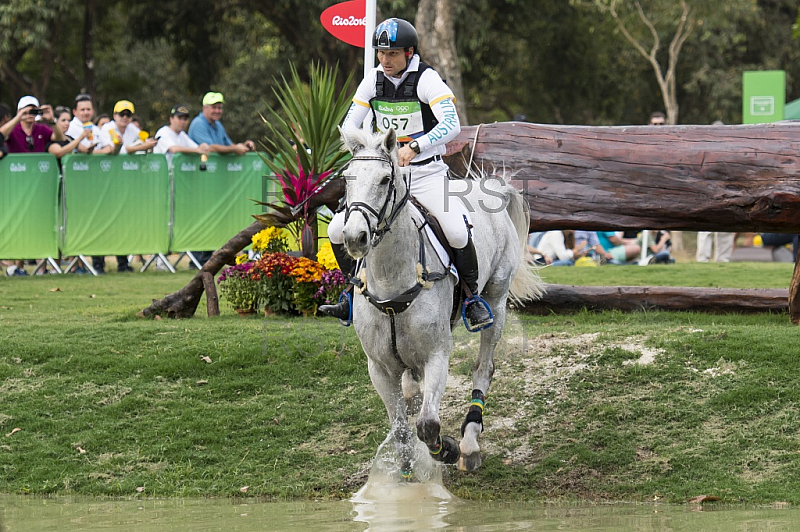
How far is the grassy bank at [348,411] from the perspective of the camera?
7.23m

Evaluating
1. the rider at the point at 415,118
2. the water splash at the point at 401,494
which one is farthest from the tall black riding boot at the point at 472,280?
the water splash at the point at 401,494

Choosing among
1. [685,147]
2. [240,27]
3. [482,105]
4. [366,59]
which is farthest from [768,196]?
[482,105]

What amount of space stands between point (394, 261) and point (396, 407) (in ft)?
3.55

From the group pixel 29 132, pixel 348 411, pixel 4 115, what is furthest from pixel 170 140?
pixel 348 411

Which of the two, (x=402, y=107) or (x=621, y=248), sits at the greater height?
(x=402, y=107)

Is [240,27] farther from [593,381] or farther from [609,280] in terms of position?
[593,381]

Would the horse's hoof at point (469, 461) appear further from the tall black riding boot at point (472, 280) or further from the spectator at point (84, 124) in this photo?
the spectator at point (84, 124)

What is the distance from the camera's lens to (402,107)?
7.05 meters

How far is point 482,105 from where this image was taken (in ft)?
145

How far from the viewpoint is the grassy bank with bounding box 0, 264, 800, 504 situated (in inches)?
285

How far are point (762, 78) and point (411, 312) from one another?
15.5 meters

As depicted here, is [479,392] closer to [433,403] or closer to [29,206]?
[433,403]

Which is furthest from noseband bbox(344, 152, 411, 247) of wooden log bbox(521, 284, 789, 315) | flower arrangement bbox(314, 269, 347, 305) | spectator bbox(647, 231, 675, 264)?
spectator bbox(647, 231, 675, 264)

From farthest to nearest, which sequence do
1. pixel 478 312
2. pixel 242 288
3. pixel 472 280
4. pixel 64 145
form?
pixel 64 145
pixel 242 288
pixel 478 312
pixel 472 280
